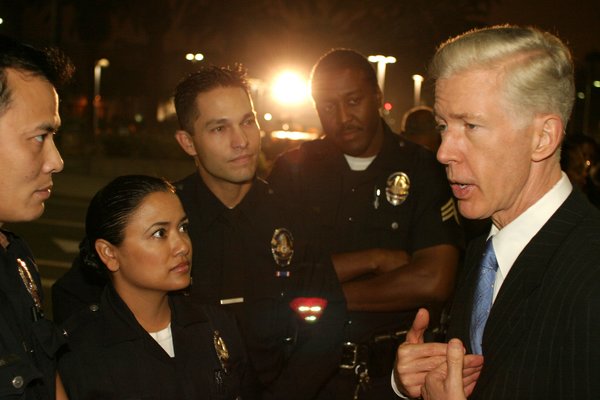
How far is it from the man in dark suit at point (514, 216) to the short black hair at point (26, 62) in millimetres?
1337

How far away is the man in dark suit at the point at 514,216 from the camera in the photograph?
1767 mm

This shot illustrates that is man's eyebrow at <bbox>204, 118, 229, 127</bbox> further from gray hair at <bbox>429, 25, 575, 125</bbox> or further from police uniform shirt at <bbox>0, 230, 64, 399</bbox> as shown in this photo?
gray hair at <bbox>429, 25, 575, 125</bbox>

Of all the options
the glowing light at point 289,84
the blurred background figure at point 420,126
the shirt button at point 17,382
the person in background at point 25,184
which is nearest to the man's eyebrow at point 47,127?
the person in background at point 25,184

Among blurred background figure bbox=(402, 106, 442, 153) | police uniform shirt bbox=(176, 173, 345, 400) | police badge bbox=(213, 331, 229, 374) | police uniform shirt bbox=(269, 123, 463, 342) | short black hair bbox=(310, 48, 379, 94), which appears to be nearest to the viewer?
police badge bbox=(213, 331, 229, 374)

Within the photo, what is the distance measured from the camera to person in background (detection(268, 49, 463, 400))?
356cm

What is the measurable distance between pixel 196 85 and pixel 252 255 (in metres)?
0.96

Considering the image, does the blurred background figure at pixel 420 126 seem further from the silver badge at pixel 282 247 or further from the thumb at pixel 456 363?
the thumb at pixel 456 363

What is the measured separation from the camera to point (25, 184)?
217 centimetres

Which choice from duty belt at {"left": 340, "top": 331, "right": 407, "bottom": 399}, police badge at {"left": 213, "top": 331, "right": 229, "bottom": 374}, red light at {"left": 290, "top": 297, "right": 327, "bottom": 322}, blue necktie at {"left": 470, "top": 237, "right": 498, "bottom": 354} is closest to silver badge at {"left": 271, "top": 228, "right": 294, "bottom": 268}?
red light at {"left": 290, "top": 297, "right": 327, "bottom": 322}

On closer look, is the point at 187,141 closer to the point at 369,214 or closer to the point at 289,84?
the point at 369,214

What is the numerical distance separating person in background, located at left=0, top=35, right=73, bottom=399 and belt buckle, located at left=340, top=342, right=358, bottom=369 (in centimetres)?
159

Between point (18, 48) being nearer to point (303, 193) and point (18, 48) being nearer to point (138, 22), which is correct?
point (303, 193)

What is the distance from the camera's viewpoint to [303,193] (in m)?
3.96

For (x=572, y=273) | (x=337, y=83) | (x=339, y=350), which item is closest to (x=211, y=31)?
(x=337, y=83)
